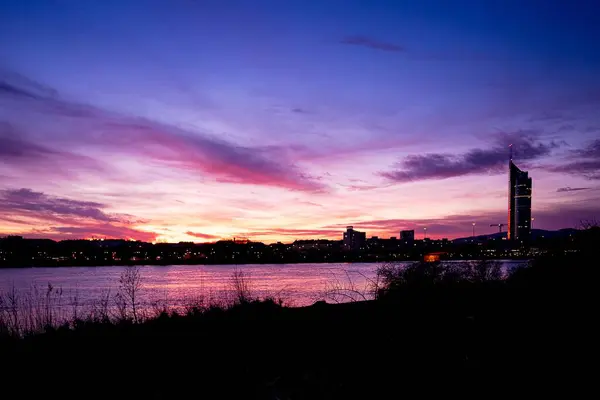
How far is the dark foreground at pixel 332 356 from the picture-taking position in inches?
221

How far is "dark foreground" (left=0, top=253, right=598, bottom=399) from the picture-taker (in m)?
5.62

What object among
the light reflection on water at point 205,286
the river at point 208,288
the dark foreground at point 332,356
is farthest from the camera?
the light reflection on water at point 205,286

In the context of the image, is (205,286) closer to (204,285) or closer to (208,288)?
(204,285)

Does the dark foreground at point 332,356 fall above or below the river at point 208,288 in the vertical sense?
above

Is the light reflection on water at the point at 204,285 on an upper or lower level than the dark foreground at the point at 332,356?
lower

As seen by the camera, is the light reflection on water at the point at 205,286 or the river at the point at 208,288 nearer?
the river at the point at 208,288

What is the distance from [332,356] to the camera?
6.32 m

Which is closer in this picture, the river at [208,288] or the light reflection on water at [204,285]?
the river at [208,288]

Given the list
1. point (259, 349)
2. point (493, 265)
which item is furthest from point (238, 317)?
point (493, 265)

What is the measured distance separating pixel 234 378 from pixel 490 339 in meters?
3.42

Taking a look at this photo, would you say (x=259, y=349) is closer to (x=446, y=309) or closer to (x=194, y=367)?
(x=194, y=367)

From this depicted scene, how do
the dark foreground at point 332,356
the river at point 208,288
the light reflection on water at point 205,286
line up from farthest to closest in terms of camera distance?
1. the light reflection on water at point 205,286
2. the river at point 208,288
3. the dark foreground at point 332,356

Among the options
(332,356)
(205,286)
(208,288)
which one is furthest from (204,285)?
(332,356)

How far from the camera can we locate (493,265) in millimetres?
25203
